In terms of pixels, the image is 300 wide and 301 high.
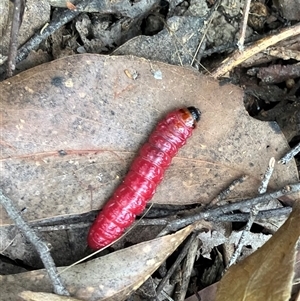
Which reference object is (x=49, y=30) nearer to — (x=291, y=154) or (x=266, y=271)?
(x=291, y=154)

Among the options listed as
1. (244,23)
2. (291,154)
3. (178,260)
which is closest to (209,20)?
(244,23)

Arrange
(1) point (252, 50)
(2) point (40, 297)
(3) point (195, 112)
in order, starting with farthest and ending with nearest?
(1) point (252, 50), (3) point (195, 112), (2) point (40, 297)

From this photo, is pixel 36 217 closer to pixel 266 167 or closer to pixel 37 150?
pixel 37 150

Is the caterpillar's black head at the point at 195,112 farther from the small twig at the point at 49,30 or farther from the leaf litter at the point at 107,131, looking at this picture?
the small twig at the point at 49,30

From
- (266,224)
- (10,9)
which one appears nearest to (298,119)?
(266,224)

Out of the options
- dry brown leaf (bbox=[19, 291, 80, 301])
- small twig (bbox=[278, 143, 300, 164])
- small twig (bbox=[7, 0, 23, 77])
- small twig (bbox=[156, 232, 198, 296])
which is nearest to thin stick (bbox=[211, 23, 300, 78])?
small twig (bbox=[278, 143, 300, 164])

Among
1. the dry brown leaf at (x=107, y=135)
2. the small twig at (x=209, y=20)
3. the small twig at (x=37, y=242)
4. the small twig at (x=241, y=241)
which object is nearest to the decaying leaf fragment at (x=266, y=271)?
the small twig at (x=241, y=241)
